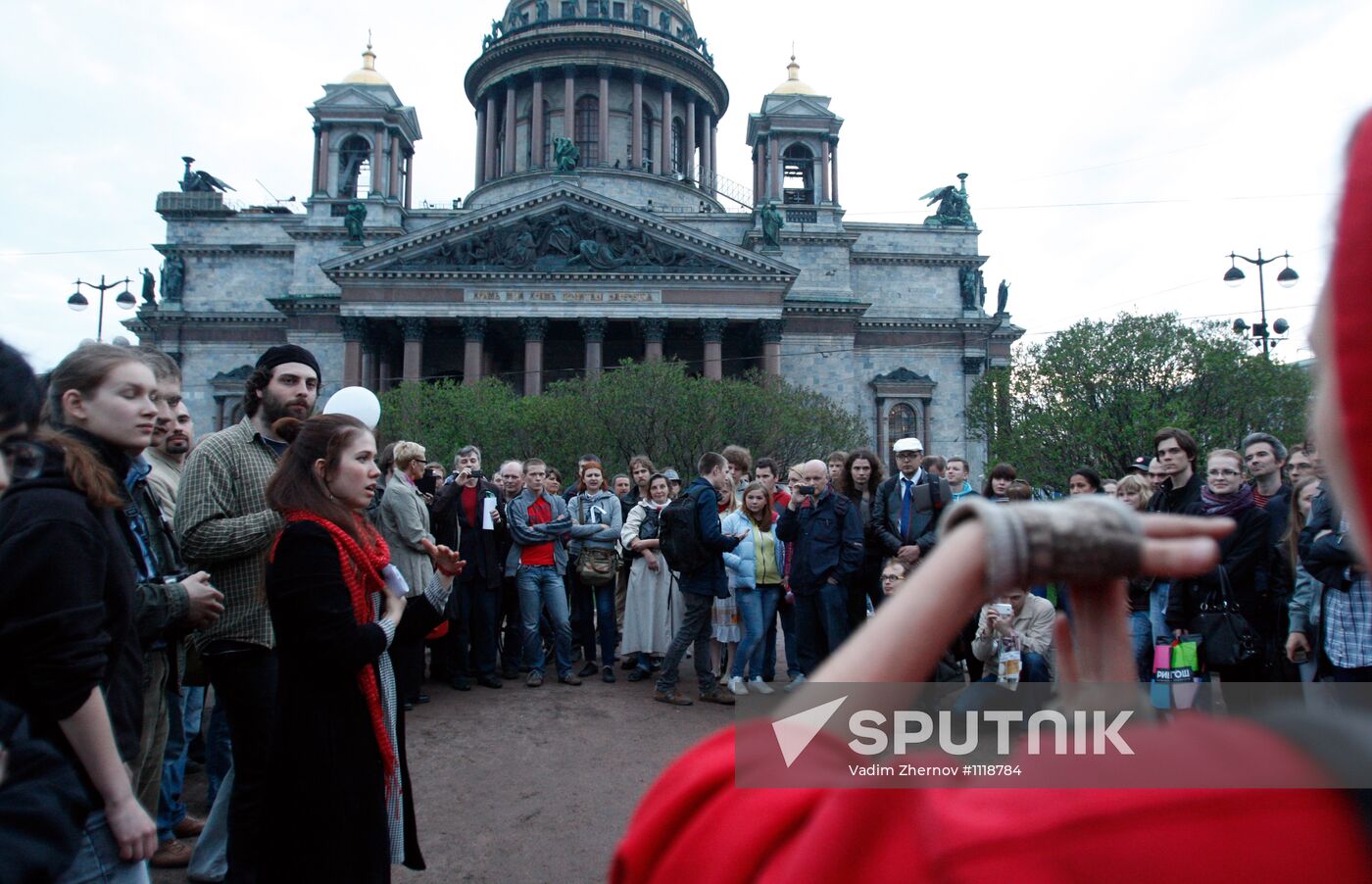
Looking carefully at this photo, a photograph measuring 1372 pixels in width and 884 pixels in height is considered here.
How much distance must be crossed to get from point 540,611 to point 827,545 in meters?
3.18

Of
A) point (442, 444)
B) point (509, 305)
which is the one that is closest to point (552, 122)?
point (509, 305)

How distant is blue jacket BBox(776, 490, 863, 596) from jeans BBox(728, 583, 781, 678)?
0.67m

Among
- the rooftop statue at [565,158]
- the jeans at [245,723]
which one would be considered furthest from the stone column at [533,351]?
the jeans at [245,723]

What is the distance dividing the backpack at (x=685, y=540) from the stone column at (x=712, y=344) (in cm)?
2667

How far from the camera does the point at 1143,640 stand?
20.6ft

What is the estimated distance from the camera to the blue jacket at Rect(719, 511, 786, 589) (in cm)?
871

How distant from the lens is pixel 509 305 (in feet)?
115

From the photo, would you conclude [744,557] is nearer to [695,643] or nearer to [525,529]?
[695,643]

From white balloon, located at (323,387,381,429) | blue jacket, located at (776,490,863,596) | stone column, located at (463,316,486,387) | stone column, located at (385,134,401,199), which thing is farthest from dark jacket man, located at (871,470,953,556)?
stone column, located at (385,134,401,199)

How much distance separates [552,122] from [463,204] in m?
6.10

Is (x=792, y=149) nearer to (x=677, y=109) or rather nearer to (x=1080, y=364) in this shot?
(x=677, y=109)

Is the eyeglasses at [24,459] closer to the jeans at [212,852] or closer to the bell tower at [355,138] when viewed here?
the jeans at [212,852]

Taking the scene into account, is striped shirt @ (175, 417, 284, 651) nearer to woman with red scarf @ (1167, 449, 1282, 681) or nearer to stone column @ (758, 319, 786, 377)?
woman with red scarf @ (1167, 449, 1282, 681)

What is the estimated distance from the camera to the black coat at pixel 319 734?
301cm
